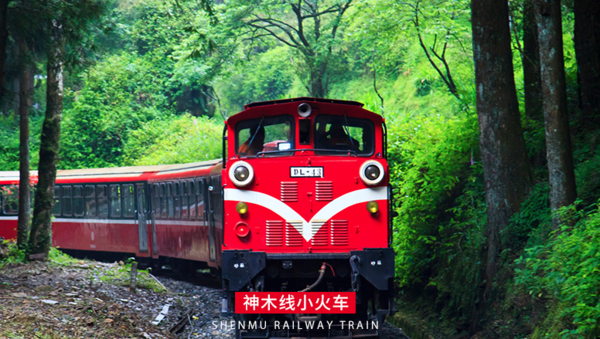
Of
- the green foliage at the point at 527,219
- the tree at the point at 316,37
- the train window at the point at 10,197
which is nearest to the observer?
the green foliage at the point at 527,219

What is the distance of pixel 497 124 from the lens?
8828mm

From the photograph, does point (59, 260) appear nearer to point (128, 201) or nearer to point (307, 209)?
point (128, 201)

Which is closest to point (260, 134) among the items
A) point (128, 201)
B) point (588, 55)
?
point (588, 55)

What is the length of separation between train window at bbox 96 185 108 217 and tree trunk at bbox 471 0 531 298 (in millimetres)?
13400

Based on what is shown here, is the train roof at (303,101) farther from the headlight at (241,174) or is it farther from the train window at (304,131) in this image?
the headlight at (241,174)

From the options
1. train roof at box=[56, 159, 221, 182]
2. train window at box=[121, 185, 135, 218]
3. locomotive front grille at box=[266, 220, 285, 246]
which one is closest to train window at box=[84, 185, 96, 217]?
train roof at box=[56, 159, 221, 182]

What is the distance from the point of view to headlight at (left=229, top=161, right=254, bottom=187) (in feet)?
24.6

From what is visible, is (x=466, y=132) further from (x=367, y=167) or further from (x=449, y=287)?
(x=367, y=167)

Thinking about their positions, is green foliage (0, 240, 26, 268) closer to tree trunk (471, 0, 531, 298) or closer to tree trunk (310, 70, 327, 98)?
tree trunk (471, 0, 531, 298)

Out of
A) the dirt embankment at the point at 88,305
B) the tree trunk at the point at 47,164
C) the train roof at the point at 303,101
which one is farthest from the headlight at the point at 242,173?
the tree trunk at the point at 47,164

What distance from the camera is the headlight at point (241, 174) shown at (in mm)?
7500

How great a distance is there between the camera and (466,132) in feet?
36.0

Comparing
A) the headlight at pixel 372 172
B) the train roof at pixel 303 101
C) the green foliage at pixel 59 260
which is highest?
the train roof at pixel 303 101

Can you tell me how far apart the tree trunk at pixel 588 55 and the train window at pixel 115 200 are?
13451 mm
